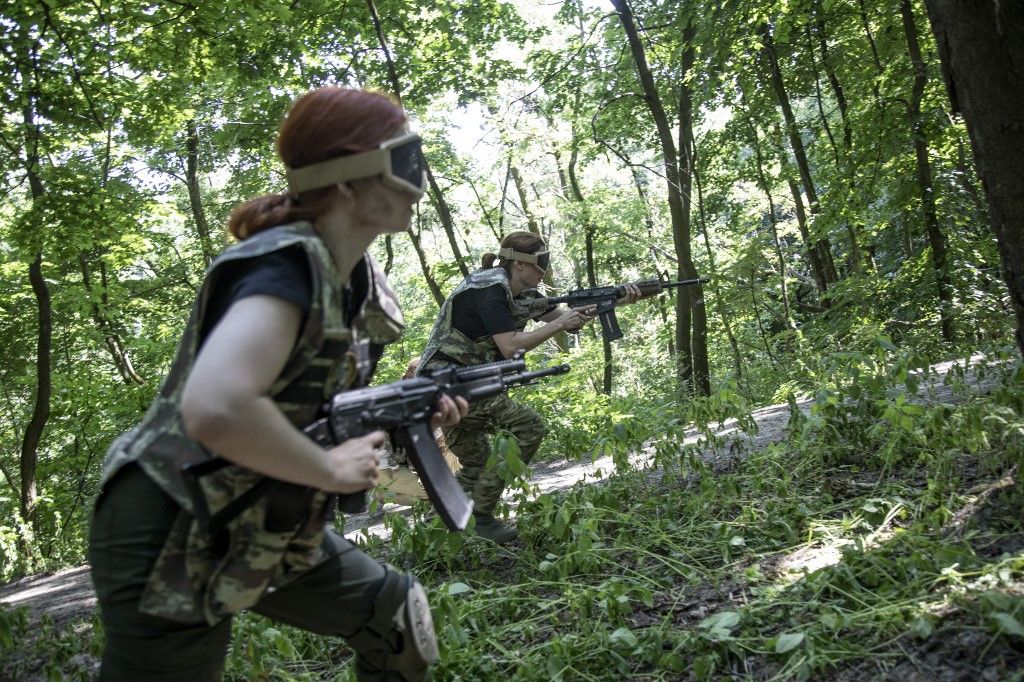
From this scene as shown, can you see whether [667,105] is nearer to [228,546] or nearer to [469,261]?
[469,261]

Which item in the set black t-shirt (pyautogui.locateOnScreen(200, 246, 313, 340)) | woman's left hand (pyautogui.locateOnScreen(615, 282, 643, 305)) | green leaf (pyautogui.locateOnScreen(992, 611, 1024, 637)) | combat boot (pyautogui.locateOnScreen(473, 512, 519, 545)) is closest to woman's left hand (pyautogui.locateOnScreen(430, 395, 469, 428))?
black t-shirt (pyautogui.locateOnScreen(200, 246, 313, 340))

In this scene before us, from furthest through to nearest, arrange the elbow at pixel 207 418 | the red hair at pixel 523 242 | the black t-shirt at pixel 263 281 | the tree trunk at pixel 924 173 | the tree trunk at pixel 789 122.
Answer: the tree trunk at pixel 789 122
the tree trunk at pixel 924 173
the red hair at pixel 523 242
the black t-shirt at pixel 263 281
the elbow at pixel 207 418

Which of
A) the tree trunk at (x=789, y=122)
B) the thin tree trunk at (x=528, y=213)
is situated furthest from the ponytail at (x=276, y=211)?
the thin tree trunk at (x=528, y=213)

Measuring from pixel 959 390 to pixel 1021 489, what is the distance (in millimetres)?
1823

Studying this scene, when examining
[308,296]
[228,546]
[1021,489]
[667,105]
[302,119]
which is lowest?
[1021,489]

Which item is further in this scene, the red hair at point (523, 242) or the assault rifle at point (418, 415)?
the red hair at point (523, 242)

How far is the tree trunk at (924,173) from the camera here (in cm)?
910

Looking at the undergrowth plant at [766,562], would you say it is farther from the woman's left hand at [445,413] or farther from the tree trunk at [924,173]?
the tree trunk at [924,173]

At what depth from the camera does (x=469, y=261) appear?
45.9 ft

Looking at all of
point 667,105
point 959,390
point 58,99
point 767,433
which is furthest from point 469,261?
point 959,390

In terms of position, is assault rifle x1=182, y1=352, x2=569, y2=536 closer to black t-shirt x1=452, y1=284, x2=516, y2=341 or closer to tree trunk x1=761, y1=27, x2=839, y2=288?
black t-shirt x1=452, y1=284, x2=516, y2=341

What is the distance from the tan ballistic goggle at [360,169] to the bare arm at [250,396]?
1.41 feet

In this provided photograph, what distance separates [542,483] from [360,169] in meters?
5.76

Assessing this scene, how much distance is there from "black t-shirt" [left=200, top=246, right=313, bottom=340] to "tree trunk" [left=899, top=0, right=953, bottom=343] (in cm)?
879
